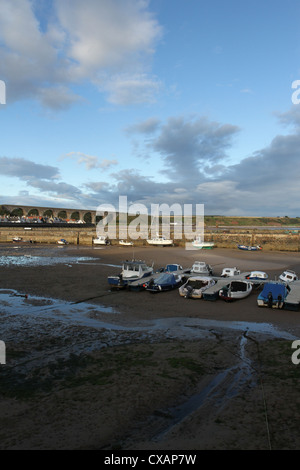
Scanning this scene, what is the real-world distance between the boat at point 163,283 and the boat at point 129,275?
2.01 meters

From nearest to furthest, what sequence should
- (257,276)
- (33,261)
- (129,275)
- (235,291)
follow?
(235,291)
(129,275)
(257,276)
(33,261)

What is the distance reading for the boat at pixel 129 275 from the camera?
2619cm

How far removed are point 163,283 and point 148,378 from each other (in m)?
15.4

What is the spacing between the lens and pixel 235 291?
2316 centimetres

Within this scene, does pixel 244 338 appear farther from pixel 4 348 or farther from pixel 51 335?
pixel 4 348

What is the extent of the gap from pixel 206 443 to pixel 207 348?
6.41m

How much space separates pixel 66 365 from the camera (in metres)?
11.2

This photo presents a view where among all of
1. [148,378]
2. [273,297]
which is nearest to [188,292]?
[273,297]

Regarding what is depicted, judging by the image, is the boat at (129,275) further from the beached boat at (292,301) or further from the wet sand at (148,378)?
the beached boat at (292,301)

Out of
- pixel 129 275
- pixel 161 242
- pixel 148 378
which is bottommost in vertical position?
pixel 148 378

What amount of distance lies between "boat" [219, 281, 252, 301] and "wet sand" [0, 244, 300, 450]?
201 cm

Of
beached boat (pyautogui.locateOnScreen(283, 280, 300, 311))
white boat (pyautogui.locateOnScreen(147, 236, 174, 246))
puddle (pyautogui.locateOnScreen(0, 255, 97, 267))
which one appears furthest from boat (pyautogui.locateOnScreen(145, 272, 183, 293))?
white boat (pyautogui.locateOnScreen(147, 236, 174, 246))

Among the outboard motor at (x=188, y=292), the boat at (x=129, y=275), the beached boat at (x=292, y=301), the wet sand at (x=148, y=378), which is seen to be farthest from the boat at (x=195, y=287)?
the beached boat at (x=292, y=301)

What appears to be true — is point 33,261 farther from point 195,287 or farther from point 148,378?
point 148,378
